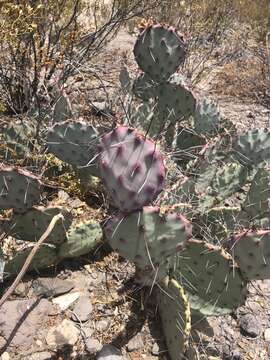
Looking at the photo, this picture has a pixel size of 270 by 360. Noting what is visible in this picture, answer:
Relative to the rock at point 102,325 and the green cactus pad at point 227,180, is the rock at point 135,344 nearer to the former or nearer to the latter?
the rock at point 102,325

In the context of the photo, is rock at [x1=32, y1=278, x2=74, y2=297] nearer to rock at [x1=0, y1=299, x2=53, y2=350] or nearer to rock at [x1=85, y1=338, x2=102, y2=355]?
rock at [x1=0, y1=299, x2=53, y2=350]

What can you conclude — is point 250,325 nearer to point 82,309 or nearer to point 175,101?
point 82,309

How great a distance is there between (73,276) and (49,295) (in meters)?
0.22

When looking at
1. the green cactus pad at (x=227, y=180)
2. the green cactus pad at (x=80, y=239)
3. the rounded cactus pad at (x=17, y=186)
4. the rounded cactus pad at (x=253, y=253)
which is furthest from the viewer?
the green cactus pad at (x=227, y=180)

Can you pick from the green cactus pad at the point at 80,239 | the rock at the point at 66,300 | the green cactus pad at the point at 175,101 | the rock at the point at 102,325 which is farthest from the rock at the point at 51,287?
the green cactus pad at the point at 175,101

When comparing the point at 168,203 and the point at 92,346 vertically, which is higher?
the point at 168,203

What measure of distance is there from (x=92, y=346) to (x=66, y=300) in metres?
0.31

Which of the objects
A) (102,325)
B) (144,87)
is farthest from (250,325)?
(144,87)

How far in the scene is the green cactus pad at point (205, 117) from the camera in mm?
3713

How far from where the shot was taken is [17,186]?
2.48 m

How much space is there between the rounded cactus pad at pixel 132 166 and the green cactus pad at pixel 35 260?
733mm

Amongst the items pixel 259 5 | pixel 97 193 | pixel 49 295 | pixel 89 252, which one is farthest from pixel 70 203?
pixel 259 5

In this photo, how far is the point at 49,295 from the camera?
8.70ft

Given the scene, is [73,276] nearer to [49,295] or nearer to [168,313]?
[49,295]
